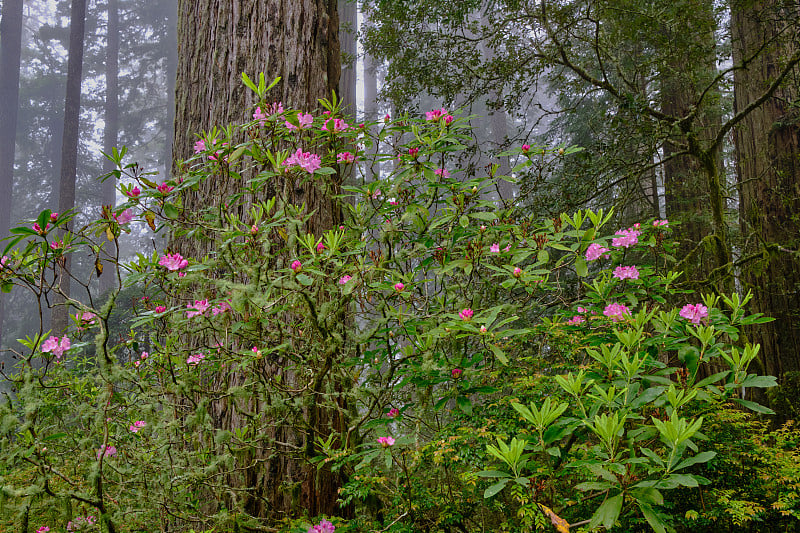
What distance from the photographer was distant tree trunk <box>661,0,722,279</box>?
13.6 ft

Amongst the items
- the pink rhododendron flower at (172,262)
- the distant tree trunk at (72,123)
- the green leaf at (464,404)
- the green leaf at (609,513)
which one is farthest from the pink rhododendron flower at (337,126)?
the distant tree trunk at (72,123)

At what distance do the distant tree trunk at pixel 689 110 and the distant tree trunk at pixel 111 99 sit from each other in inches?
764

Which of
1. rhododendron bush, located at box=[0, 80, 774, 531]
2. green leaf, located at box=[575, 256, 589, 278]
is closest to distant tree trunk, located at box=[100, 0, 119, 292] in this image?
rhododendron bush, located at box=[0, 80, 774, 531]

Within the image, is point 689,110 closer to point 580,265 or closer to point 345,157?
point 580,265

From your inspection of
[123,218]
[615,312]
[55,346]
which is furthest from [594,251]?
[55,346]

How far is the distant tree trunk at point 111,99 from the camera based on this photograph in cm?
1958

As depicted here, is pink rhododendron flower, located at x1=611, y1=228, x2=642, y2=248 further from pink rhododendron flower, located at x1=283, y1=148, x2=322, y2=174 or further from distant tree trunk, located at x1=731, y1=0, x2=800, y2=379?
distant tree trunk, located at x1=731, y1=0, x2=800, y2=379

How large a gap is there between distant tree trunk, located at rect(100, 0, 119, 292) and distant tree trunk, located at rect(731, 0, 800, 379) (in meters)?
20.4

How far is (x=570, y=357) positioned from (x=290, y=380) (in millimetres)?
1129

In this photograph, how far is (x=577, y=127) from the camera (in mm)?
10000

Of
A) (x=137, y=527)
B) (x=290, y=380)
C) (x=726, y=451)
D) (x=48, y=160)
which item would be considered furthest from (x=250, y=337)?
(x=48, y=160)

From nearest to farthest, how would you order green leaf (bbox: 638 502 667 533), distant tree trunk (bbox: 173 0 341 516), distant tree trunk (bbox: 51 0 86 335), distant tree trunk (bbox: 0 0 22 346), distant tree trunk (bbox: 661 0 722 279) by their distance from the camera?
green leaf (bbox: 638 502 667 533), distant tree trunk (bbox: 173 0 341 516), distant tree trunk (bbox: 661 0 722 279), distant tree trunk (bbox: 51 0 86 335), distant tree trunk (bbox: 0 0 22 346)

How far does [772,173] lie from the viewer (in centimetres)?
411

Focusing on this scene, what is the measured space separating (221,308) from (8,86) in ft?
72.9
